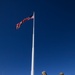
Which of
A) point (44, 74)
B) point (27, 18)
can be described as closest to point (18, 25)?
point (27, 18)

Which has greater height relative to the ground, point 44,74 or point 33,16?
point 33,16

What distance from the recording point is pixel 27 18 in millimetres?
31828

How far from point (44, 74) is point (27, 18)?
18.2 metres

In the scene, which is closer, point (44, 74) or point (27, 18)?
point (44, 74)

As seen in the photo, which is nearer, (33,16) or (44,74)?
(44,74)

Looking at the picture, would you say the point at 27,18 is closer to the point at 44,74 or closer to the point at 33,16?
the point at 33,16

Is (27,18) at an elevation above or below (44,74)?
above

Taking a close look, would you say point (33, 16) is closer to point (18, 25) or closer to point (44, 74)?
point (18, 25)

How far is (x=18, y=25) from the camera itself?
105 ft

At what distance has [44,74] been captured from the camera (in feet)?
47.0

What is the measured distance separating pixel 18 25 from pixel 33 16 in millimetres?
2311

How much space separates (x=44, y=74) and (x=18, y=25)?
715 inches

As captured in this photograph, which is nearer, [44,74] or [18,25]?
[44,74]

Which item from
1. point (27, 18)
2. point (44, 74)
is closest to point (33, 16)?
point (27, 18)
